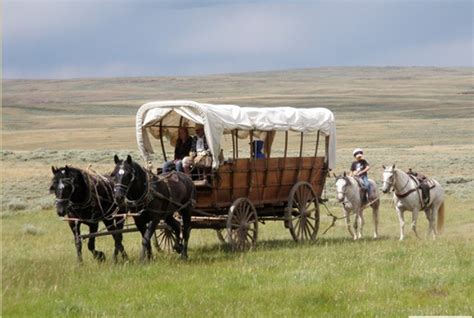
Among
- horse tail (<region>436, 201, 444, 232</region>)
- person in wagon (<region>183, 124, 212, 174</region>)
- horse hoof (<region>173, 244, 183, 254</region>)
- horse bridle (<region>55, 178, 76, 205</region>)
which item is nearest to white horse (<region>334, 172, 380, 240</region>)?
horse tail (<region>436, 201, 444, 232</region>)

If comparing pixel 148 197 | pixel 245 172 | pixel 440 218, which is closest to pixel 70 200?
pixel 148 197

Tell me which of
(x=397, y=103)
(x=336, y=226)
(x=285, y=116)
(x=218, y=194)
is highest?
(x=285, y=116)

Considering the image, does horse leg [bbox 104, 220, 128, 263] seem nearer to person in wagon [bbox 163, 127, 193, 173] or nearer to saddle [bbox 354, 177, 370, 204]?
person in wagon [bbox 163, 127, 193, 173]

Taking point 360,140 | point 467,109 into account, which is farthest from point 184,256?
point 467,109

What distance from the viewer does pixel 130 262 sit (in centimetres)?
1487

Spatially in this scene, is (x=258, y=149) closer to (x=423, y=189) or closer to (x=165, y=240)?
(x=165, y=240)

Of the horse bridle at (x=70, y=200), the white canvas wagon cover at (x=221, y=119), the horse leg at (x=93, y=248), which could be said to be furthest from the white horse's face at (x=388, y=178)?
the horse bridle at (x=70, y=200)

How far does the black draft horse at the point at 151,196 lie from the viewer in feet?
47.9

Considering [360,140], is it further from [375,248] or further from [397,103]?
[397,103]

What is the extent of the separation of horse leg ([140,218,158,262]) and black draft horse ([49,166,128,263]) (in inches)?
16.9

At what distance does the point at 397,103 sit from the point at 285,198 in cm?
15229

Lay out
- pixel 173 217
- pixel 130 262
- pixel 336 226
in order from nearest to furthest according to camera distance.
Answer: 1. pixel 130 262
2. pixel 173 217
3. pixel 336 226

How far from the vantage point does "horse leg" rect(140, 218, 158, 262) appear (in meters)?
14.6

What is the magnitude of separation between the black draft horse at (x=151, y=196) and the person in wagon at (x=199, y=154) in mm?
763
